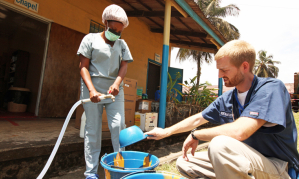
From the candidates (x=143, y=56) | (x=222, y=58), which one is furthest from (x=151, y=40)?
(x=222, y=58)

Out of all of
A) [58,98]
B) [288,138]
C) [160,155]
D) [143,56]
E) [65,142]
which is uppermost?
[143,56]

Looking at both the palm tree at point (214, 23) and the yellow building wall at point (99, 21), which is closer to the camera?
the yellow building wall at point (99, 21)

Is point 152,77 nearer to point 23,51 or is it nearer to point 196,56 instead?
point 23,51

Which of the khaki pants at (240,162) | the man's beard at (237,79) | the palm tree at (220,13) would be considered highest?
the palm tree at (220,13)

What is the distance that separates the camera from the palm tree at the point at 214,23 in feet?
63.4

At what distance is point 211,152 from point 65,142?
1.90m

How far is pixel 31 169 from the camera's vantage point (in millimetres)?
2074

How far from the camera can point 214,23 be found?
1944 centimetres

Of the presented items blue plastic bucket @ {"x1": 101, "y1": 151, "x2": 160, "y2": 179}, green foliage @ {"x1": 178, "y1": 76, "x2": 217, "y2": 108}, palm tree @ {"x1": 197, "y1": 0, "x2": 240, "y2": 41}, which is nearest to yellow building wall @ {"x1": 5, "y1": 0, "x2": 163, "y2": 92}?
green foliage @ {"x1": 178, "y1": 76, "x2": 217, "y2": 108}

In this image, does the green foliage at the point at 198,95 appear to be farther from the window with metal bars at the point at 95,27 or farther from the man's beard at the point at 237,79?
the man's beard at the point at 237,79

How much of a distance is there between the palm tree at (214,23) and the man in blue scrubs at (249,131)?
18112 millimetres

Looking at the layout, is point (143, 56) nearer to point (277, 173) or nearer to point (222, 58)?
point (222, 58)

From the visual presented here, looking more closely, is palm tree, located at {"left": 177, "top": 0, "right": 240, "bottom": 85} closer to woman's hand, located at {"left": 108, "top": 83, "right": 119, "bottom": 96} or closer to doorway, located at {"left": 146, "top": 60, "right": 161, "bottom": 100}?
doorway, located at {"left": 146, "top": 60, "right": 161, "bottom": 100}

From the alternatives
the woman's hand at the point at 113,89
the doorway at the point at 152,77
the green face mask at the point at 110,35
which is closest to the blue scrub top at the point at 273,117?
the woman's hand at the point at 113,89
